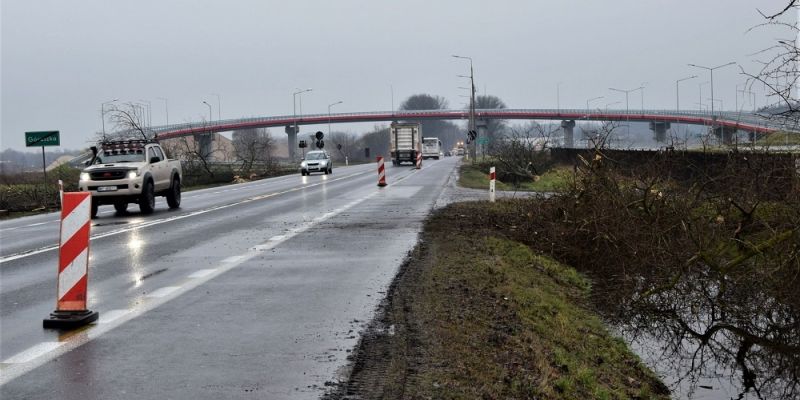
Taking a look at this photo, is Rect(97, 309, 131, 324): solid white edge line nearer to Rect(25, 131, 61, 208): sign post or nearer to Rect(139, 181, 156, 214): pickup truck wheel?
Rect(139, 181, 156, 214): pickup truck wheel

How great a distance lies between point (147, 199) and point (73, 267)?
15325mm

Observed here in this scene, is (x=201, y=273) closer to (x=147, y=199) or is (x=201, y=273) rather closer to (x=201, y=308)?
(x=201, y=308)

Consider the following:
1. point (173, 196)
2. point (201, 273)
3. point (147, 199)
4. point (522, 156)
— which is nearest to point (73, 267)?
point (201, 273)

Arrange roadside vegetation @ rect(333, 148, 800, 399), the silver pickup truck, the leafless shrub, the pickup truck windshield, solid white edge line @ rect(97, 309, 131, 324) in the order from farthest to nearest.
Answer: the pickup truck windshield
the silver pickup truck
the leafless shrub
solid white edge line @ rect(97, 309, 131, 324)
roadside vegetation @ rect(333, 148, 800, 399)

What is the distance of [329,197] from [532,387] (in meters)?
23.3

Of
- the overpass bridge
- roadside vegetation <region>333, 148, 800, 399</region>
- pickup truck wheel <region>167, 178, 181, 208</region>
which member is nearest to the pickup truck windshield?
pickup truck wheel <region>167, 178, 181, 208</region>

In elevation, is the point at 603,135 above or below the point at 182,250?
above

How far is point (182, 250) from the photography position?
1360 centimetres

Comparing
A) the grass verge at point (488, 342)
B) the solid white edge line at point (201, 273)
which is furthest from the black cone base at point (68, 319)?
the solid white edge line at point (201, 273)

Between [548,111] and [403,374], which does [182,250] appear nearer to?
[403,374]

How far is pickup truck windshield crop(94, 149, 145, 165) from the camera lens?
23.2 metres

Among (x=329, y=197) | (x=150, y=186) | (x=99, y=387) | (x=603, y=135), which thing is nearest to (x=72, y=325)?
(x=99, y=387)

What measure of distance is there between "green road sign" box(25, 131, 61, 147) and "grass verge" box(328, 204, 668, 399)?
2084cm

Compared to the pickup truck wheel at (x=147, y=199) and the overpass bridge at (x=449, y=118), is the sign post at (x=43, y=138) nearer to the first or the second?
the pickup truck wheel at (x=147, y=199)
